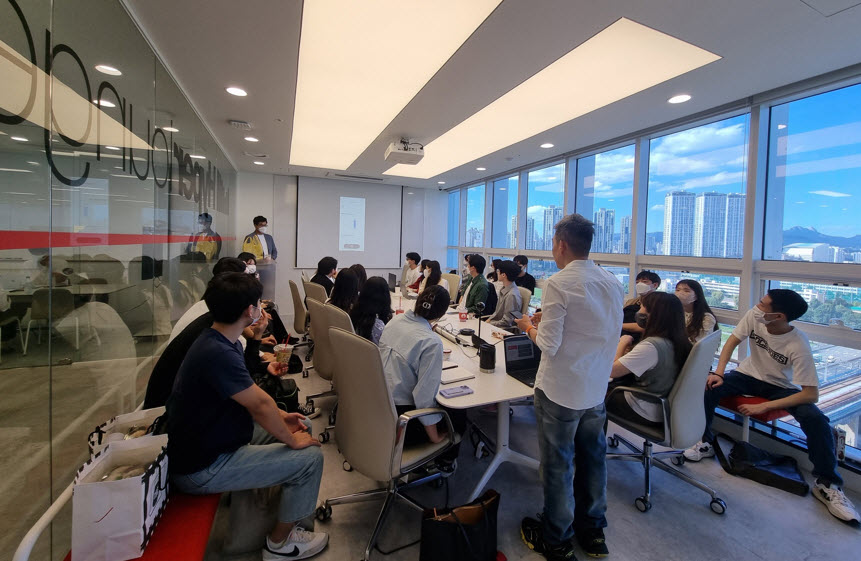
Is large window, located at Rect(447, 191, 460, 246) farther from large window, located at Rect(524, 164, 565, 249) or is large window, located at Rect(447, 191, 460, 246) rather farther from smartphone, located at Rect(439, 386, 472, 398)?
smartphone, located at Rect(439, 386, 472, 398)

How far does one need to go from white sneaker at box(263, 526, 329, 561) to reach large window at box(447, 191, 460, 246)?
7629 millimetres

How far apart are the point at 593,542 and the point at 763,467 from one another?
1711 millimetres

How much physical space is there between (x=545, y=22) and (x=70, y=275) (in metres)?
2.85

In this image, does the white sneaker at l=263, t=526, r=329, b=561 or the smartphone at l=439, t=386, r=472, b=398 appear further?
the smartphone at l=439, t=386, r=472, b=398

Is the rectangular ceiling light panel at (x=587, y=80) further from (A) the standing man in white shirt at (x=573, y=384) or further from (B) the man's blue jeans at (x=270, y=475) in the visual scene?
(B) the man's blue jeans at (x=270, y=475)

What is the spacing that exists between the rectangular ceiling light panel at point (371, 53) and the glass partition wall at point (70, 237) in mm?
1213

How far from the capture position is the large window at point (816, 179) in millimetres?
2752

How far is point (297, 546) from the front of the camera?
1.77m

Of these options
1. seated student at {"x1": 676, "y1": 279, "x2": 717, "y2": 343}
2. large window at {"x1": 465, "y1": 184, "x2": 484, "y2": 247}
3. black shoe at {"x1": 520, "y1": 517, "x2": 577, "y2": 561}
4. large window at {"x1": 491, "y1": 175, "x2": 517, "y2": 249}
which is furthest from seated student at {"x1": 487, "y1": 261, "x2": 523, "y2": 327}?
large window at {"x1": 465, "y1": 184, "x2": 484, "y2": 247}

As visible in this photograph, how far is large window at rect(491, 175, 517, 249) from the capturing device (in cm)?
682

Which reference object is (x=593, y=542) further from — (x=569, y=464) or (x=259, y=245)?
(x=259, y=245)

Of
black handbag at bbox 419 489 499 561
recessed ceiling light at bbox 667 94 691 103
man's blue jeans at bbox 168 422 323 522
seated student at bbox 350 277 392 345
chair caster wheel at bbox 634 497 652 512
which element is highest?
recessed ceiling light at bbox 667 94 691 103

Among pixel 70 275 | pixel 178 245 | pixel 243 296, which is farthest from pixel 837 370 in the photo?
pixel 178 245

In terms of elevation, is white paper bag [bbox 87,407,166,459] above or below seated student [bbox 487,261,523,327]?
below
